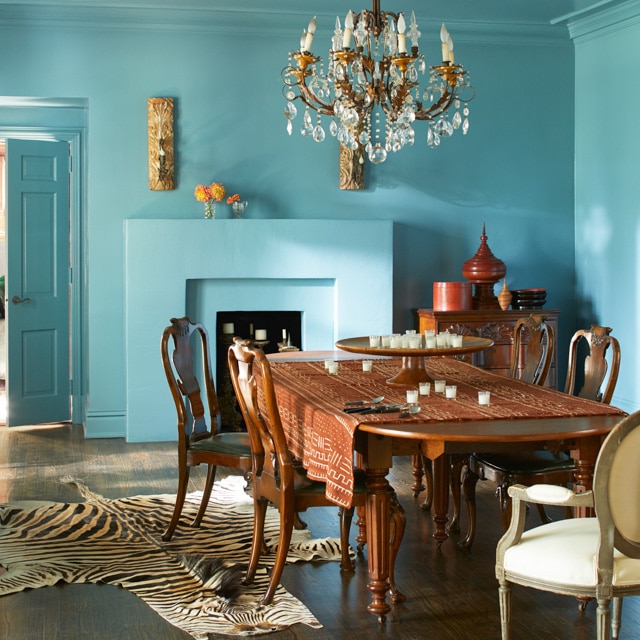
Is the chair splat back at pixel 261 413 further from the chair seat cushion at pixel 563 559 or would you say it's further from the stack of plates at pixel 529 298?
the stack of plates at pixel 529 298

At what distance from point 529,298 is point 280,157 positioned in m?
2.08

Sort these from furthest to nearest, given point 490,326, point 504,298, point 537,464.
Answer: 1. point 504,298
2. point 490,326
3. point 537,464

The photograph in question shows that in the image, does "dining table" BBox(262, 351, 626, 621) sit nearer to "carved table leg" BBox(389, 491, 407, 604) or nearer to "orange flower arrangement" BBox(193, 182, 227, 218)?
"carved table leg" BBox(389, 491, 407, 604)

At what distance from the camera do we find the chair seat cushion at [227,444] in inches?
160

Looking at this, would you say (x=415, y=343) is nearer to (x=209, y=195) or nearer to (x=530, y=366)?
(x=530, y=366)

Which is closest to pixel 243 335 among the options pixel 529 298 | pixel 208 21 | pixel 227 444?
pixel 529 298

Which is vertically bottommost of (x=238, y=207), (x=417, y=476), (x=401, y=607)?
(x=401, y=607)

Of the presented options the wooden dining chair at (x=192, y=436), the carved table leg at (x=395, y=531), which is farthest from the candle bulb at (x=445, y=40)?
the carved table leg at (x=395, y=531)

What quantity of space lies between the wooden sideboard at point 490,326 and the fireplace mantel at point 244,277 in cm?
43

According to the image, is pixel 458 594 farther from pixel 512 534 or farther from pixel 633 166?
pixel 633 166

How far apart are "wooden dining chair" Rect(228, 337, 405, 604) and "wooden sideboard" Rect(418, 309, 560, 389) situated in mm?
2970

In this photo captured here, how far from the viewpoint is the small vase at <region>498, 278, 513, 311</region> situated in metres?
6.75

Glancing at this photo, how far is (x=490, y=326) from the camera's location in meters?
6.62

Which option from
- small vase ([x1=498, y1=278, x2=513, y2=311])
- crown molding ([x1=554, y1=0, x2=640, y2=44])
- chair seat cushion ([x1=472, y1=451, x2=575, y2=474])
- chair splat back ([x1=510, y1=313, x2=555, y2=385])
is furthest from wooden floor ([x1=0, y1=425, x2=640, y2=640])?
crown molding ([x1=554, y1=0, x2=640, y2=44])
